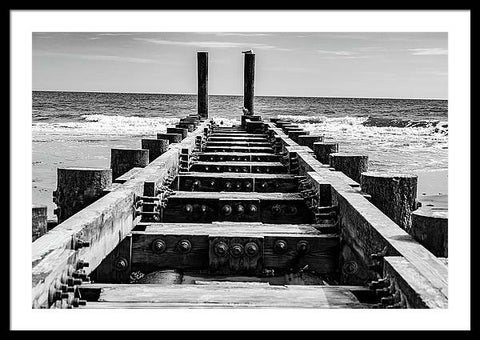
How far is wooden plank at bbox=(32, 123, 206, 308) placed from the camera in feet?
9.09

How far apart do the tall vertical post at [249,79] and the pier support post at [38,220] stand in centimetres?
1603

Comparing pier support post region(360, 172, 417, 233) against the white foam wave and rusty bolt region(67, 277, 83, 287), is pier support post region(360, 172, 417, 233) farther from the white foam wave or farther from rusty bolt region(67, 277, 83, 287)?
the white foam wave

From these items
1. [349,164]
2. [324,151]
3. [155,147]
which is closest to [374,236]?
[349,164]

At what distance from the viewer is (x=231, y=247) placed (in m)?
4.40

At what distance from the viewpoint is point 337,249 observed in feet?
15.0

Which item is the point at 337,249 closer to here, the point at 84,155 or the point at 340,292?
the point at 340,292

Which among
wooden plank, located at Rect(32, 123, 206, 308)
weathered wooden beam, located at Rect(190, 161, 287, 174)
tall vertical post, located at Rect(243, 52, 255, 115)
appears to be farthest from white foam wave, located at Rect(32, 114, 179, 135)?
wooden plank, located at Rect(32, 123, 206, 308)

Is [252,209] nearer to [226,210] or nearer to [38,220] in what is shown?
[226,210]

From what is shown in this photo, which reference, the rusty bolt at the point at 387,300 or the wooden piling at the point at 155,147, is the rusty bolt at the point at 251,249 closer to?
the rusty bolt at the point at 387,300

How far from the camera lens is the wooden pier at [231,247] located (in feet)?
10.1

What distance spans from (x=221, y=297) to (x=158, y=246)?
1266 mm
